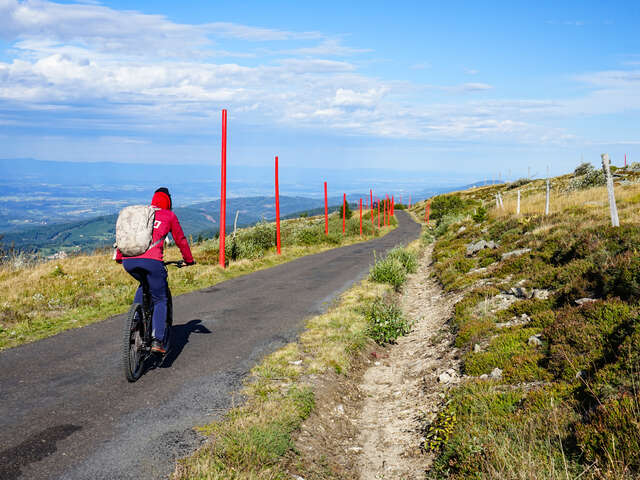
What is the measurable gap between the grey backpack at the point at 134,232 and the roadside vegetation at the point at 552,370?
424 centimetres

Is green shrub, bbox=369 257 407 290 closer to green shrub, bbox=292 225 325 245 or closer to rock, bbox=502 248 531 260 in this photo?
rock, bbox=502 248 531 260

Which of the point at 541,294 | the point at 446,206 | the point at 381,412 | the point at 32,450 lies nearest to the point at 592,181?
the point at 446,206

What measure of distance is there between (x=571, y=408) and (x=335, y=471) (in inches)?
100

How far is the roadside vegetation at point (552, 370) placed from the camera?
3.77 m

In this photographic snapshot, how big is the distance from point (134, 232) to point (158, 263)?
523 millimetres

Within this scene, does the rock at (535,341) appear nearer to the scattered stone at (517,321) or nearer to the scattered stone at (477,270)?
the scattered stone at (517,321)

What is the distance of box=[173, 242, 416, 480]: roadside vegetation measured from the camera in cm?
395

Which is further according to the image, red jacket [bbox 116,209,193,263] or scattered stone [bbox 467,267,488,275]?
scattered stone [bbox 467,267,488,275]

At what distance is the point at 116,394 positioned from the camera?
18.1 ft

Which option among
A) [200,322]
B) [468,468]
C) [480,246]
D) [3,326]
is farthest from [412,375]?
[480,246]

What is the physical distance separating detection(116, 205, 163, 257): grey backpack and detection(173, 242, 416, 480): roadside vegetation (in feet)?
7.59

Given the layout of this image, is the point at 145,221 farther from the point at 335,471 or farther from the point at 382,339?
the point at 382,339

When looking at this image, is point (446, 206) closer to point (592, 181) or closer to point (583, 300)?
point (592, 181)

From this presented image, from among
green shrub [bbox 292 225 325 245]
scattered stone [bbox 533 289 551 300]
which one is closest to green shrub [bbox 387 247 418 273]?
scattered stone [bbox 533 289 551 300]
